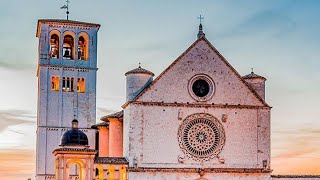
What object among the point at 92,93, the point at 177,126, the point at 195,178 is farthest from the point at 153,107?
the point at 92,93

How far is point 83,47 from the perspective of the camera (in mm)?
53562

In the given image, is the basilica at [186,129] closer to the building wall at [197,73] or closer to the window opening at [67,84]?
the building wall at [197,73]

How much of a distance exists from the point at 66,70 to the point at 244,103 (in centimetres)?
1305

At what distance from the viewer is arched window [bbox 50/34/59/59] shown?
52.4m

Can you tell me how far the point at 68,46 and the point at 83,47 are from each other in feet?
3.38

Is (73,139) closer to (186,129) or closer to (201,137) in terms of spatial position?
(186,129)

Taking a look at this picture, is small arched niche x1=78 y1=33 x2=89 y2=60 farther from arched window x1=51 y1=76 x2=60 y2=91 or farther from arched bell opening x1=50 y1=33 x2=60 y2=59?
arched window x1=51 y1=76 x2=60 y2=91

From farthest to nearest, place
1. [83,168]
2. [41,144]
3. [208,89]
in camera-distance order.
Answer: [41,144], [208,89], [83,168]

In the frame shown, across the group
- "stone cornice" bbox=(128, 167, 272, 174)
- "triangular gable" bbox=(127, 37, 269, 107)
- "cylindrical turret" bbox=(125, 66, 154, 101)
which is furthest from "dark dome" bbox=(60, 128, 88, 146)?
"triangular gable" bbox=(127, 37, 269, 107)

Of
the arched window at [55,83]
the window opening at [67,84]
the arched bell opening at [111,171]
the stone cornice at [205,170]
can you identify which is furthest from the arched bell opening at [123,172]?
the arched window at [55,83]

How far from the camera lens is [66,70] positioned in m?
51.9

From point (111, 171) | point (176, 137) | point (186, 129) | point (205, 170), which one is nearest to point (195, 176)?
point (205, 170)

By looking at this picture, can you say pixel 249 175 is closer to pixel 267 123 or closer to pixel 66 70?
pixel 267 123

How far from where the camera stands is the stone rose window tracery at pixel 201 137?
44656 mm
